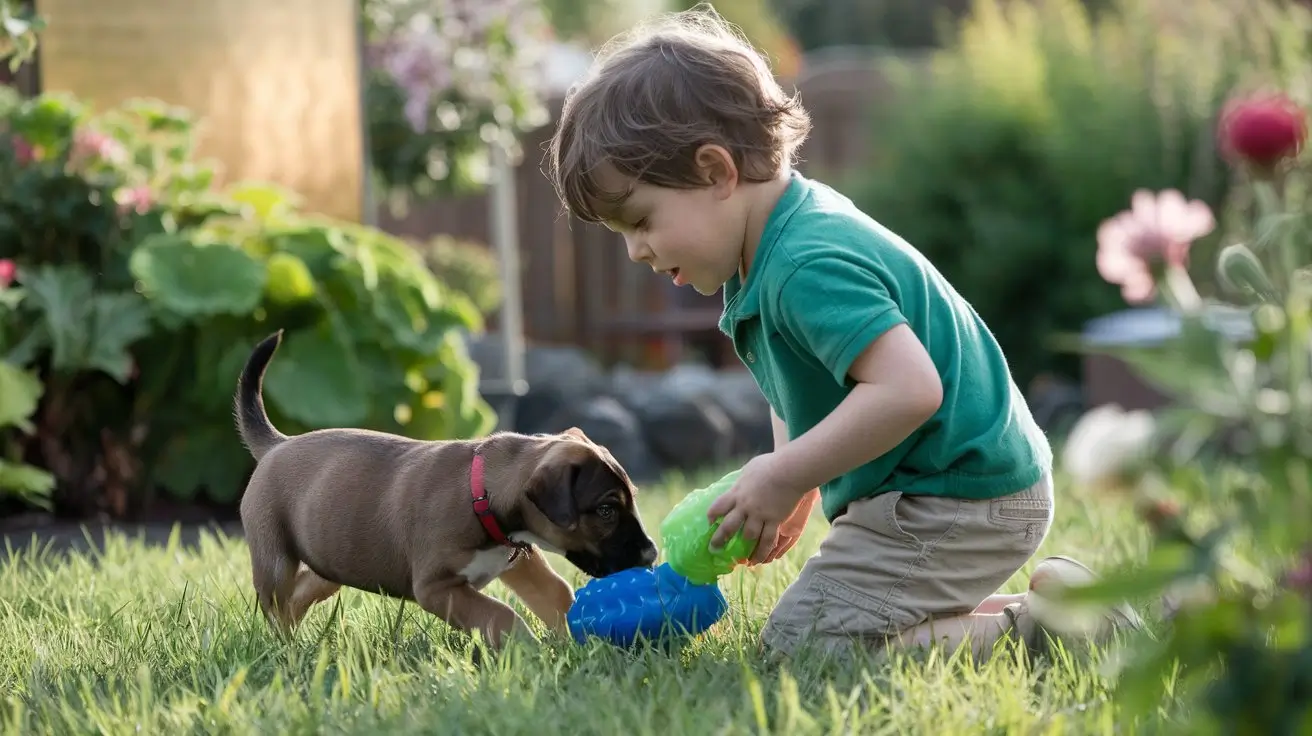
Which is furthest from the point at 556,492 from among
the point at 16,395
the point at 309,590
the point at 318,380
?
the point at 318,380

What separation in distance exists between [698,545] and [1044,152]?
7.27 meters

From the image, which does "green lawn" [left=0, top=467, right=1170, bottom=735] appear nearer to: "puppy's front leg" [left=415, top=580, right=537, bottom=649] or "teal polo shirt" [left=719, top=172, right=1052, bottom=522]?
"puppy's front leg" [left=415, top=580, right=537, bottom=649]

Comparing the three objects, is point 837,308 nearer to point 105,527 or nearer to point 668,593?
point 668,593

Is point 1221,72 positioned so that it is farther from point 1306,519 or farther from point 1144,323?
point 1306,519

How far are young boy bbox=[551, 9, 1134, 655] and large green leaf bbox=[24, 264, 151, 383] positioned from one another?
106 inches

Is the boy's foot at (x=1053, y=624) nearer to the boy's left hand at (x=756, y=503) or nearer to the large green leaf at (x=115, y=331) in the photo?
the boy's left hand at (x=756, y=503)

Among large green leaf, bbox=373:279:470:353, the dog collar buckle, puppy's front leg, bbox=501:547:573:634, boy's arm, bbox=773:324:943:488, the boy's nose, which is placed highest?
the boy's nose

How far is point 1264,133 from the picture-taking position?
5.25 feet

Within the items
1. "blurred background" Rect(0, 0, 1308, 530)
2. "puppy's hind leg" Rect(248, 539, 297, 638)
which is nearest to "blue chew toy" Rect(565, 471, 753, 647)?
"puppy's hind leg" Rect(248, 539, 297, 638)

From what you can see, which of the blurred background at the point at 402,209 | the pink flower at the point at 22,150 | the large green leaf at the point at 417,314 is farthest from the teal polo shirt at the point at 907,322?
the pink flower at the point at 22,150

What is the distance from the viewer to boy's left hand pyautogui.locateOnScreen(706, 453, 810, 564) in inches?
108

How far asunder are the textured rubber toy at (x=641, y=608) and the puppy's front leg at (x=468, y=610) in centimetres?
13

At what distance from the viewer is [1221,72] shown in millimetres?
9031

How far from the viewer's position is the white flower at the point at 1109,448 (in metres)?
1.63
